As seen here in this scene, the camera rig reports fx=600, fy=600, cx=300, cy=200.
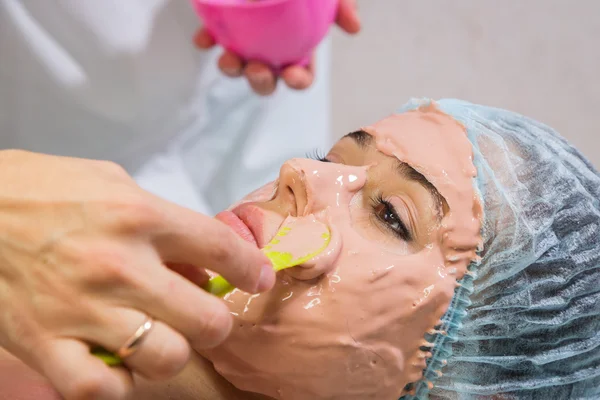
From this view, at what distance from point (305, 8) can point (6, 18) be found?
649 mm

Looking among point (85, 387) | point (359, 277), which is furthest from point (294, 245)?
point (85, 387)

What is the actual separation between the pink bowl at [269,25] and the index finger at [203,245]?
0.63 metres

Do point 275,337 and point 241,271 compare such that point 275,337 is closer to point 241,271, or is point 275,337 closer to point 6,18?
point 241,271

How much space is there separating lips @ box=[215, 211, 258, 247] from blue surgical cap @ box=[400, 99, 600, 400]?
306mm

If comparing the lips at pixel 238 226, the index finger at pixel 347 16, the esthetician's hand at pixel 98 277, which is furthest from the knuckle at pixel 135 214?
the index finger at pixel 347 16

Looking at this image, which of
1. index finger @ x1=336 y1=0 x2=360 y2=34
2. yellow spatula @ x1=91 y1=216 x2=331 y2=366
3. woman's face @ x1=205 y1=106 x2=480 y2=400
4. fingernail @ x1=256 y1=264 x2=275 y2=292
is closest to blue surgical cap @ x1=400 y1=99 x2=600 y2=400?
woman's face @ x1=205 y1=106 x2=480 y2=400

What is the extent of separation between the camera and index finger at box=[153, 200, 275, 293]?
598 mm

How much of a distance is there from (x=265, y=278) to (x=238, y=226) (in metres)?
0.22

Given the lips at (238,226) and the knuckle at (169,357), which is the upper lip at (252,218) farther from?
the knuckle at (169,357)

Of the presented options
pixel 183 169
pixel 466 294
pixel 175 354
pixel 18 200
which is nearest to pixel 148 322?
pixel 175 354

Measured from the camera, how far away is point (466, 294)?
34.6 inches

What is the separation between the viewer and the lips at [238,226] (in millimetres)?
854

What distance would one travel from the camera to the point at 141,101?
1.39 metres

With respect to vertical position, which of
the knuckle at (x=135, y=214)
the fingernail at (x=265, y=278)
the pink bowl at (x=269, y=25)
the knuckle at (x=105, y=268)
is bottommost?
the fingernail at (x=265, y=278)
